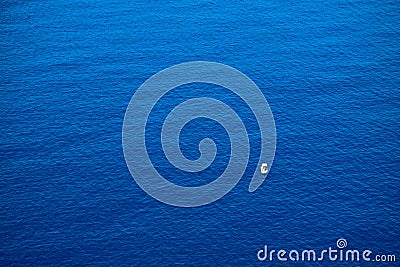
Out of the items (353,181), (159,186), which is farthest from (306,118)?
(159,186)

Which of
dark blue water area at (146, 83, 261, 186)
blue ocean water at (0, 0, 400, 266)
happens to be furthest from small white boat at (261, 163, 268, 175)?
dark blue water area at (146, 83, 261, 186)

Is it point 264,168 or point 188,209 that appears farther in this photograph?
point 264,168

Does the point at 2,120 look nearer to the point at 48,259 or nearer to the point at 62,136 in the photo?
the point at 62,136

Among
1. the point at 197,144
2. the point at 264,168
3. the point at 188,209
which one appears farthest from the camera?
the point at 197,144

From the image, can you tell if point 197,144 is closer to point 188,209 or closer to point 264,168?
point 264,168

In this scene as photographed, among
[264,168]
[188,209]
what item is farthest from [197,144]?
[188,209]

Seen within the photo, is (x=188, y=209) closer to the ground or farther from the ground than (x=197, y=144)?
closer to the ground

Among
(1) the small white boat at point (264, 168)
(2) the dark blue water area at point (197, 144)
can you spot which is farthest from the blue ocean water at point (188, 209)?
(1) the small white boat at point (264, 168)

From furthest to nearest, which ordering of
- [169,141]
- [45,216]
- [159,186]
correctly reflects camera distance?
A: 1. [169,141]
2. [159,186]
3. [45,216]

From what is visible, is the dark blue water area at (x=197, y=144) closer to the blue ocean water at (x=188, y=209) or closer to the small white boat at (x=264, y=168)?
the blue ocean water at (x=188, y=209)

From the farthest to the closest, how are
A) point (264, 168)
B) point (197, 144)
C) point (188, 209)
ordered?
1. point (197, 144)
2. point (264, 168)
3. point (188, 209)

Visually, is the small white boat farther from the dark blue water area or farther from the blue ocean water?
the dark blue water area
